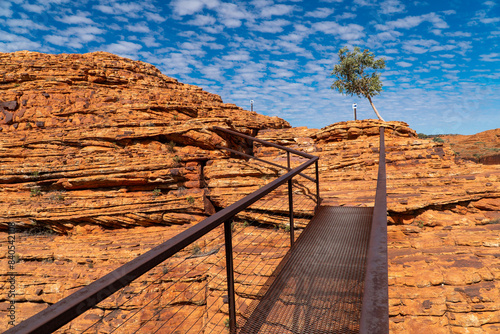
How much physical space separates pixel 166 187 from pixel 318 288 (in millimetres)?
7247

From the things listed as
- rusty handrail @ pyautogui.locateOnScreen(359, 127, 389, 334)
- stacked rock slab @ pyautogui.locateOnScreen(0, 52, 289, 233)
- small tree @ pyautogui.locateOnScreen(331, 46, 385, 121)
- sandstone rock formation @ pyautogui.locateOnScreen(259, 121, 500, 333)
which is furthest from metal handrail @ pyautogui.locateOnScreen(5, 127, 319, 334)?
small tree @ pyautogui.locateOnScreen(331, 46, 385, 121)

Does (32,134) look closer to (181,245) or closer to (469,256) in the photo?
(181,245)

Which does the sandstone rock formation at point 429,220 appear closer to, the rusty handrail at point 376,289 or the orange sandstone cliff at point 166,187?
the orange sandstone cliff at point 166,187

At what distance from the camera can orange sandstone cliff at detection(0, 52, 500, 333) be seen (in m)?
4.88

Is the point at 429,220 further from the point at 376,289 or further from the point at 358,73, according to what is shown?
the point at 358,73

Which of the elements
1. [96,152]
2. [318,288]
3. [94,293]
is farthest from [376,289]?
[96,152]

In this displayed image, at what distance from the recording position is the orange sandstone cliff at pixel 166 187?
488cm

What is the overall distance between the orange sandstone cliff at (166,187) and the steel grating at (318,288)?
1.44 m

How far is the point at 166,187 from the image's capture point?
30.5 ft

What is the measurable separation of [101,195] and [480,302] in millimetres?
9735

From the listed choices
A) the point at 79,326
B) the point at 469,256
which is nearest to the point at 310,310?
the point at 469,256

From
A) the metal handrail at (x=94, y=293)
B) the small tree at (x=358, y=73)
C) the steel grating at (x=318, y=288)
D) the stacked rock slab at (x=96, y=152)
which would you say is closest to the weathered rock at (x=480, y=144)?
the small tree at (x=358, y=73)

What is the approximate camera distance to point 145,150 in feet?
32.2

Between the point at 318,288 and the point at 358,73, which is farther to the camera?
the point at 358,73
